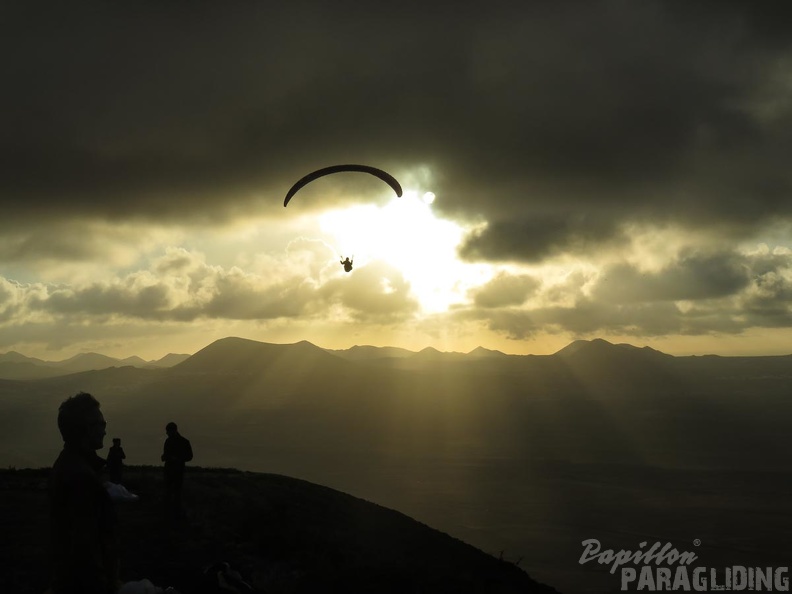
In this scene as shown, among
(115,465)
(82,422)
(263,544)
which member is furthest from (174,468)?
(82,422)

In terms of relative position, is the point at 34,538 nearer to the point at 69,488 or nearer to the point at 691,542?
the point at 69,488

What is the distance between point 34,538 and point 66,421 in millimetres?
14960

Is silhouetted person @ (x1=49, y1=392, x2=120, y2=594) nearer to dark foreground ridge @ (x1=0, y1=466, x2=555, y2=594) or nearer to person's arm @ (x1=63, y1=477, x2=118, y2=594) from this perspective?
person's arm @ (x1=63, y1=477, x2=118, y2=594)

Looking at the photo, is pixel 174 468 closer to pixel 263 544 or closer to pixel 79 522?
pixel 263 544

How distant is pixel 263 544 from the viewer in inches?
832

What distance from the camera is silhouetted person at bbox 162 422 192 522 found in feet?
68.1

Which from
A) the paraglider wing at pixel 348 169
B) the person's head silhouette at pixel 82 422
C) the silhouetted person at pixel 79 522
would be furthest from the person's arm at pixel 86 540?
the paraglider wing at pixel 348 169

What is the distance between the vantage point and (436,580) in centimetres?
1956

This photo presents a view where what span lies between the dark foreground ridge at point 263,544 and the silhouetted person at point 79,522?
5.00m

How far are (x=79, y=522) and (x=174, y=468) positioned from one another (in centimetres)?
1562

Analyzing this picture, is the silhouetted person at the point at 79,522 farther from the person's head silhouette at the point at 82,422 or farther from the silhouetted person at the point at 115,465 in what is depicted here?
the silhouetted person at the point at 115,465

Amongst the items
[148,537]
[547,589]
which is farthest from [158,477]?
[547,589]

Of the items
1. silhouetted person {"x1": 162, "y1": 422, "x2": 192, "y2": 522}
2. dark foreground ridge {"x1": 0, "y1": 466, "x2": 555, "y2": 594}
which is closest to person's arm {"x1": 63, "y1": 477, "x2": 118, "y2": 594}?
dark foreground ridge {"x1": 0, "y1": 466, "x2": 555, "y2": 594}

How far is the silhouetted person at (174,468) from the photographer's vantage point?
20.8 m
